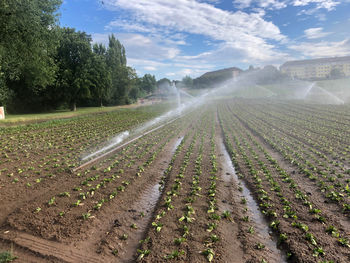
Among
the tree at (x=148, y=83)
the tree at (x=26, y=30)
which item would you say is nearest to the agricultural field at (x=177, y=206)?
the tree at (x=26, y=30)

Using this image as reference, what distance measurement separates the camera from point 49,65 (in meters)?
35.8

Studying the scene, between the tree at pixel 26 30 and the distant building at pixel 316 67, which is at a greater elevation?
the distant building at pixel 316 67

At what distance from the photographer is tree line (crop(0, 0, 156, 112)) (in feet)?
64.3

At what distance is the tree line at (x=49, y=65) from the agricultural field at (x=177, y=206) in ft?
Result: 39.0

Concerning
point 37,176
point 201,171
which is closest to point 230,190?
point 201,171

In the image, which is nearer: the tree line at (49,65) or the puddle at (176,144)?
the puddle at (176,144)

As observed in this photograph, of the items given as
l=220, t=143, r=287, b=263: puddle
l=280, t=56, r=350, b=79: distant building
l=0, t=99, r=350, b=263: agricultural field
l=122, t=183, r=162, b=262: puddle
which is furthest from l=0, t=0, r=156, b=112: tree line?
l=280, t=56, r=350, b=79: distant building

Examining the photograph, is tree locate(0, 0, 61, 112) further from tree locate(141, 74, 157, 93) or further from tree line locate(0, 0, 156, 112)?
tree locate(141, 74, 157, 93)

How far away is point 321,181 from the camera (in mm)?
8562

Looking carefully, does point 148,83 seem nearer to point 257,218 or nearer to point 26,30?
point 26,30

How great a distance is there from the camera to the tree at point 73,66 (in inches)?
1716

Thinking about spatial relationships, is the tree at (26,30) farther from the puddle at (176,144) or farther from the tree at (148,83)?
the tree at (148,83)

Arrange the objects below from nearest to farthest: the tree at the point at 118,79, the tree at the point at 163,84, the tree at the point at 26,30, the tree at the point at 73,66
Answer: the tree at the point at 26,30
the tree at the point at 73,66
the tree at the point at 118,79
the tree at the point at 163,84

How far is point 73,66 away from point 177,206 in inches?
1823
